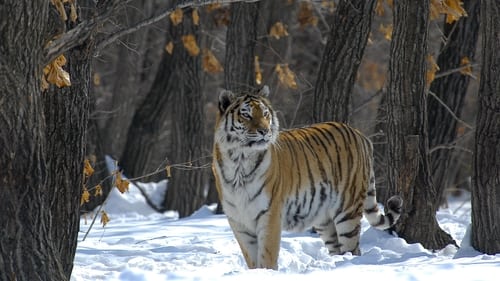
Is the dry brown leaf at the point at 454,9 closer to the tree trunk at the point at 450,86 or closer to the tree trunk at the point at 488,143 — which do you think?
the tree trunk at the point at 488,143

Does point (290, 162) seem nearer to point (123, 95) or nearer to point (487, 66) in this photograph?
point (487, 66)

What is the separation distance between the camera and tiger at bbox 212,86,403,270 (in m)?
7.97

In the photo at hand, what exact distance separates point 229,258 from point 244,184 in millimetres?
1109

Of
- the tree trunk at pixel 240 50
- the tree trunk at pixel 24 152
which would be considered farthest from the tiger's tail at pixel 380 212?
the tree trunk at pixel 24 152

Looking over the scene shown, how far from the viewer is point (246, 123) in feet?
26.3

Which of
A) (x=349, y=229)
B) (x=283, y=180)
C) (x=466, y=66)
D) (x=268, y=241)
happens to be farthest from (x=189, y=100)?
(x=268, y=241)

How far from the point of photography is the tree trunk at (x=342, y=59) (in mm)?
10148

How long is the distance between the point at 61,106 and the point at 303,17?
7.47 meters

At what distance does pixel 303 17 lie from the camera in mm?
13562

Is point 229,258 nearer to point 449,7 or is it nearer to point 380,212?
point 380,212

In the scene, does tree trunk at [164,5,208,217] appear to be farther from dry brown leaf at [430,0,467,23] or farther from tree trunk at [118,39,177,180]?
dry brown leaf at [430,0,467,23]

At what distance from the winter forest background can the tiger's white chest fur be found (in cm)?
49

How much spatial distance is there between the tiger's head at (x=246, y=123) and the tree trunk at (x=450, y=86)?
4.56 m

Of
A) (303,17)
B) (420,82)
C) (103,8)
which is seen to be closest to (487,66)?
(420,82)
